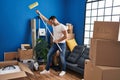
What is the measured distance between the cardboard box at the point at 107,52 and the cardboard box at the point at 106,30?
0.32ft

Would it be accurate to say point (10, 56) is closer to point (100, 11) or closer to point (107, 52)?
point (100, 11)

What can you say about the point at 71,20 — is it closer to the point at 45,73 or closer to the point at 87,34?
the point at 87,34

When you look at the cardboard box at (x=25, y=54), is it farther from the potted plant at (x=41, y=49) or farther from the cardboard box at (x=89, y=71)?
the cardboard box at (x=89, y=71)

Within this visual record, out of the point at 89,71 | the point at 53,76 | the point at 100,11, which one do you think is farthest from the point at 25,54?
the point at 100,11

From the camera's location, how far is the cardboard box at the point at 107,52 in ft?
5.99

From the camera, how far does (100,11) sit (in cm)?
370

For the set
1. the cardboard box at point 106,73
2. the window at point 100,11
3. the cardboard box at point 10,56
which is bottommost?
the cardboard box at point 10,56

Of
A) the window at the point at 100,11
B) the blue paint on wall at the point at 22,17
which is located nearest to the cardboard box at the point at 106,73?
the window at the point at 100,11

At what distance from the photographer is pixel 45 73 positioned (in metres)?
3.41

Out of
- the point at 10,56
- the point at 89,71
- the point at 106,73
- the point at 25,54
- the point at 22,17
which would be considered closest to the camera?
the point at 106,73

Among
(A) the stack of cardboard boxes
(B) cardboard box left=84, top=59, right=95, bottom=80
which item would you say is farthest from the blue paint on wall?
(A) the stack of cardboard boxes

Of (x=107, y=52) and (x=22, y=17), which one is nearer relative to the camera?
(x=107, y=52)

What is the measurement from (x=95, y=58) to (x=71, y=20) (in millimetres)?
2757

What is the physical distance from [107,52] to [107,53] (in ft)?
0.04
